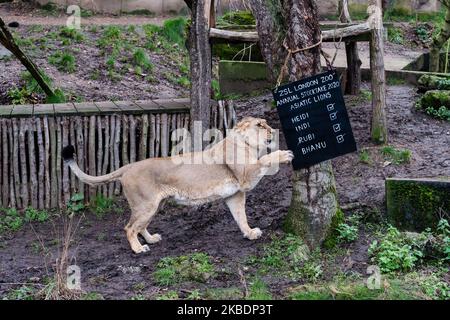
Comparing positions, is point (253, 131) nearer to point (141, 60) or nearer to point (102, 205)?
point (102, 205)

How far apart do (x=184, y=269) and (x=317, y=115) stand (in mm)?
1769

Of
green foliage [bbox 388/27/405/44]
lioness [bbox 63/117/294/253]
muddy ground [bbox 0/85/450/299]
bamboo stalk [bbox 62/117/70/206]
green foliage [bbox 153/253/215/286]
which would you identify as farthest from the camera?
green foliage [bbox 388/27/405/44]

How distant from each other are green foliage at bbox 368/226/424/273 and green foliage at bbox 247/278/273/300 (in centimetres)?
104

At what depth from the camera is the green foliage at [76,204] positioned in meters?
8.58

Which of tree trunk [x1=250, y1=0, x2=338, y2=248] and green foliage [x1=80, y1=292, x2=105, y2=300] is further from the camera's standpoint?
tree trunk [x1=250, y1=0, x2=338, y2=248]

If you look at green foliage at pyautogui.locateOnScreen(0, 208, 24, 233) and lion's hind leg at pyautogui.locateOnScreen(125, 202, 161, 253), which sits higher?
lion's hind leg at pyautogui.locateOnScreen(125, 202, 161, 253)

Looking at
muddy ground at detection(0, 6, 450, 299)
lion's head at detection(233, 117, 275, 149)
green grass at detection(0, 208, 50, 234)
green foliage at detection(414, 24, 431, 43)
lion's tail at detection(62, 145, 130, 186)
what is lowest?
green foliage at detection(414, 24, 431, 43)

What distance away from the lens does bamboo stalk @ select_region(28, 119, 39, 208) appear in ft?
28.1

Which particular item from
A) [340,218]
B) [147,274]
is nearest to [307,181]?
[340,218]

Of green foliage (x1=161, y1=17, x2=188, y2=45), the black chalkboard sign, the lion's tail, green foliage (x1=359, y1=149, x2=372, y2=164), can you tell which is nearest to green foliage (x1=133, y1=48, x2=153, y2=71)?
green foliage (x1=161, y1=17, x2=188, y2=45)

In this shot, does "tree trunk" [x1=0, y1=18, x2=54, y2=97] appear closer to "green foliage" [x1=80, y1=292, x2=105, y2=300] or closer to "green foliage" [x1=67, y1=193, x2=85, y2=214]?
"green foliage" [x1=67, y1=193, x2=85, y2=214]

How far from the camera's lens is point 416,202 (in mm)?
7055

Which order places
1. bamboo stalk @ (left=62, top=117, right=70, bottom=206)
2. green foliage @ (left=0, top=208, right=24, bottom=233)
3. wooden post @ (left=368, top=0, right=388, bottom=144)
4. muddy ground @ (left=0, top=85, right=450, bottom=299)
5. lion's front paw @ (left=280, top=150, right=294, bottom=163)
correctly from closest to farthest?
muddy ground @ (left=0, top=85, right=450, bottom=299)
lion's front paw @ (left=280, top=150, right=294, bottom=163)
green foliage @ (left=0, top=208, right=24, bottom=233)
bamboo stalk @ (left=62, top=117, right=70, bottom=206)
wooden post @ (left=368, top=0, right=388, bottom=144)

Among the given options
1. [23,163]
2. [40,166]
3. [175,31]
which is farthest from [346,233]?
[175,31]
